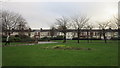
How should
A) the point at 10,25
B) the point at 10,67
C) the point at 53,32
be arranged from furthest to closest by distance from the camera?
the point at 53,32 < the point at 10,25 < the point at 10,67

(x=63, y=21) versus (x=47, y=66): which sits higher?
(x=63, y=21)

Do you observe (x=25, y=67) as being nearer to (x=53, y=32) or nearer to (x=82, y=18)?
(x=82, y=18)

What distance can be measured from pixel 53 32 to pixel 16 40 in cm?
3540

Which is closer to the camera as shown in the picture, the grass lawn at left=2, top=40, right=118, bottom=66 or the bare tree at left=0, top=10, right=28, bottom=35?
the grass lawn at left=2, top=40, right=118, bottom=66

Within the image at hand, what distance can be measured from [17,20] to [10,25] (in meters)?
3.73

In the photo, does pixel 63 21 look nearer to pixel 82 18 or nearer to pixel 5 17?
pixel 82 18

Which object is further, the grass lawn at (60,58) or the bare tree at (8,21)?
the bare tree at (8,21)

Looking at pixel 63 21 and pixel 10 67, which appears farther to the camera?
pixel 63 21

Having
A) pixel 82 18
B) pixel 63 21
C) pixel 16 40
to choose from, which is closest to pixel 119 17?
pixel 82 18

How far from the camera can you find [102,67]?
8492 mm

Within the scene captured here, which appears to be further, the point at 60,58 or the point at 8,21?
the point at 8,21

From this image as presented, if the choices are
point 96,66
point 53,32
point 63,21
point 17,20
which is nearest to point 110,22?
point 63,21

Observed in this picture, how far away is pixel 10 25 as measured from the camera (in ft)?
183

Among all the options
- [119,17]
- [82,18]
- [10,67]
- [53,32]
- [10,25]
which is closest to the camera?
[10,67]
